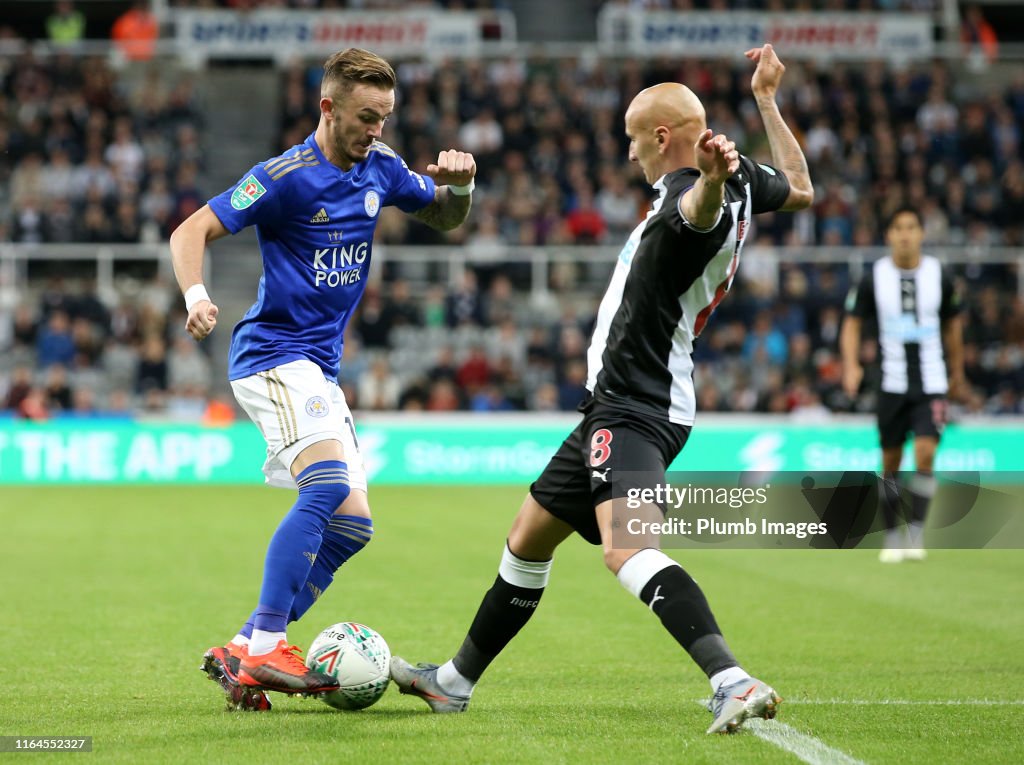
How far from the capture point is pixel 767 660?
21.0 feet

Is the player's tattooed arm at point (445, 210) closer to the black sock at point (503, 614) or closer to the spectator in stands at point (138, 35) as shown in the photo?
the black sock at point (503, 614)

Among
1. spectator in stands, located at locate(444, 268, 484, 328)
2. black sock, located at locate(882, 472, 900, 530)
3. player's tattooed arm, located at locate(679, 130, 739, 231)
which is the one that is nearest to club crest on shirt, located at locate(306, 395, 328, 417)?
player's tattooed arm, located at locate(679, 130, 739, 231)

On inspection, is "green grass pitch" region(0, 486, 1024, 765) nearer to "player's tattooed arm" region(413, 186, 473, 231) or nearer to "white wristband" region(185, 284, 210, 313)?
"white wristband" region(185, 284, 210, 313)

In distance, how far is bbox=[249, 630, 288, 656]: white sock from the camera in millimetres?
5133

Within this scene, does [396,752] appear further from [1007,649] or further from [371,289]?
[371,289]

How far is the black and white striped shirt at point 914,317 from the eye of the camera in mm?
10344

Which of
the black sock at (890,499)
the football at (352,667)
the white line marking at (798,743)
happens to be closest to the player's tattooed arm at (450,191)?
the football at (352,667)

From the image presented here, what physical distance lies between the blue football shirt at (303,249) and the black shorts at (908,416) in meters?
5.81

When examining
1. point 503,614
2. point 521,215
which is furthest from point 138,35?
point 503,614

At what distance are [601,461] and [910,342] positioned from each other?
6.26 meters

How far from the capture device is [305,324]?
18.4 ft

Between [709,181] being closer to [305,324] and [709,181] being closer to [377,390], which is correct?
[305,324]

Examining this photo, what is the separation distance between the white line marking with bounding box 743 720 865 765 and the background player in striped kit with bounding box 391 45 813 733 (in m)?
0.15

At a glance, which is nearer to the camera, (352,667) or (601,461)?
(601,461)
